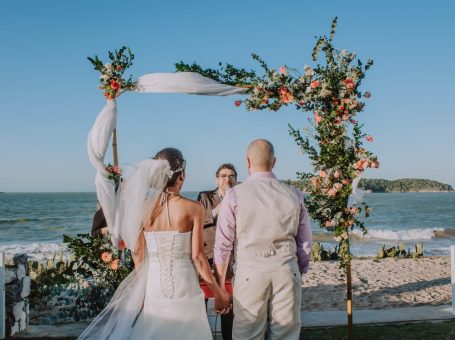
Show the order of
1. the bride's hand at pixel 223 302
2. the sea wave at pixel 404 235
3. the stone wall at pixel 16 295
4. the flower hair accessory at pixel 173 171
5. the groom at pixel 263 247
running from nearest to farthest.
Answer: the groom at pixel 263 247 → the bride's hand at pixel 223 302 → the flower hair accessory at pixel 173 171 → the stone wall at pixel 16 295 → the sea wave at pixel 404 235

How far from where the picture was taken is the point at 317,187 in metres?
5.72

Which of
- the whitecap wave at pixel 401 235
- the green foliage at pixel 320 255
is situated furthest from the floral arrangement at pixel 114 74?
the whitecap wave at pixel 401 235

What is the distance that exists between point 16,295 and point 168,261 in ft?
10.5

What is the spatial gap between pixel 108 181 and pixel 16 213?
50.5 m

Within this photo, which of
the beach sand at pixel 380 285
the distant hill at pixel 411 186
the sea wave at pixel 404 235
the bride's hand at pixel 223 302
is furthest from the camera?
the distant hill at pixel 411 186

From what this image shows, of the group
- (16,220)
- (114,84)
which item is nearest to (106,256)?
(114,84)

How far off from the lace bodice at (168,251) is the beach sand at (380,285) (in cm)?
464

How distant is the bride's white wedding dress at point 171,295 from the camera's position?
4.21 m

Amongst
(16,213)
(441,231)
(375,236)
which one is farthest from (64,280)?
(16,213)

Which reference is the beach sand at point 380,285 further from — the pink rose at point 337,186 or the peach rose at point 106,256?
the peach rose at point 106,256

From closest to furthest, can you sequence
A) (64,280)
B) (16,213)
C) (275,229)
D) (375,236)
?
(275,229)
(64,280)
(375,236)
(16,213)

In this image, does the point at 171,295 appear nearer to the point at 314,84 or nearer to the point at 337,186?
the point at 337,186

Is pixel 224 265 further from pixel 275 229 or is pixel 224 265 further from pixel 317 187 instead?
pixel 317 187

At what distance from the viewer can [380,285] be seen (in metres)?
10.5
